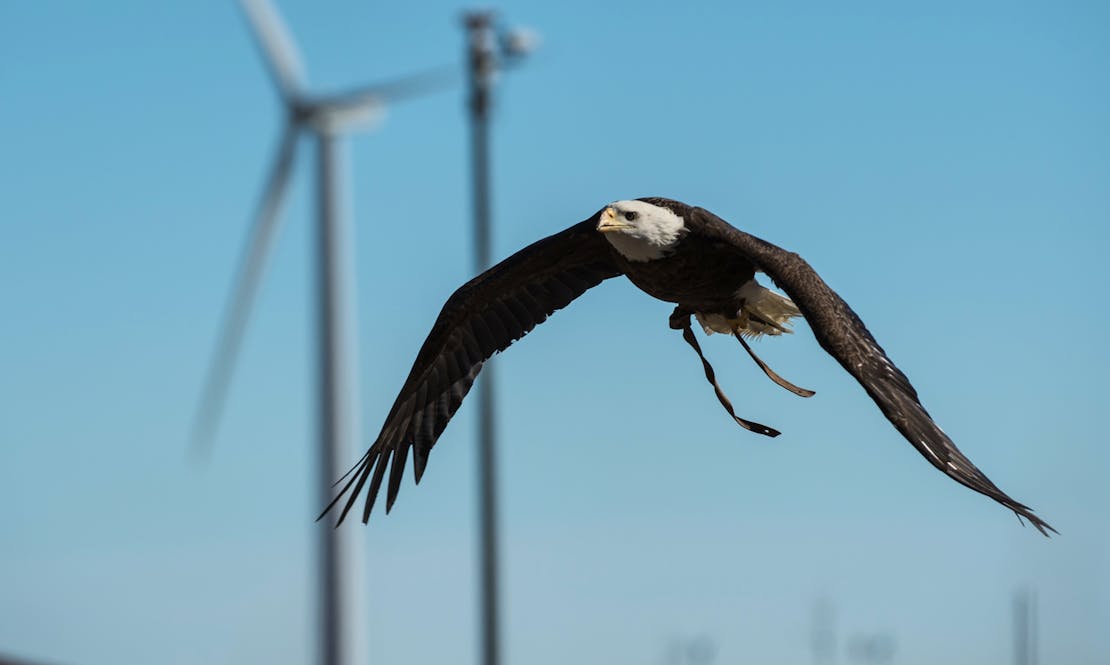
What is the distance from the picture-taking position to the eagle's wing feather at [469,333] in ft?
49.2

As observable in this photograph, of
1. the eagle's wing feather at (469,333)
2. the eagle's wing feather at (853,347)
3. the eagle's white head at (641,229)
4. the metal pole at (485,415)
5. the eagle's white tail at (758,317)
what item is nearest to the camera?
the eagle's wing feather at (853,347)

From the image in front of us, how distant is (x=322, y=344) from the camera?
103ft

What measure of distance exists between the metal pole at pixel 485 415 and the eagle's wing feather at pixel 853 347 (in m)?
13.5

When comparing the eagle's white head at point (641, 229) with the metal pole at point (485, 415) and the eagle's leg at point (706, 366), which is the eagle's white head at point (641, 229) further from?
the metal pole at point (485, 415)

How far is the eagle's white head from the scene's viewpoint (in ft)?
44.1

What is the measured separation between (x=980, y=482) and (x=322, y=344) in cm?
2009

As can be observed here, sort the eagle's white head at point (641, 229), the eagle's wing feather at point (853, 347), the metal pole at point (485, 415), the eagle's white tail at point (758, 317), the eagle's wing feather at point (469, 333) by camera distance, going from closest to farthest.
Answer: the eagle's wing feather at point (853, 347) → the eagle's white head at point (641, 229) → the eagle's white tail at point (758, 317) → the eagle's wing feather at point (469, 333) → the metal pole at point (485, 415)

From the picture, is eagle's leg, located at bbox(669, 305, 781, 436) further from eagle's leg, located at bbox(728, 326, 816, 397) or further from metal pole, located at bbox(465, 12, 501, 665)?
metal pole, located at bbox(465, 12, 501, 665)

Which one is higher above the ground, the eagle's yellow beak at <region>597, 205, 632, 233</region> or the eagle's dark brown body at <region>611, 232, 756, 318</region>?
the eagle's yellow beak at <region>597, 205, 632, 233</region>

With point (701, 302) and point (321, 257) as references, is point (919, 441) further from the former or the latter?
point (321, 257)

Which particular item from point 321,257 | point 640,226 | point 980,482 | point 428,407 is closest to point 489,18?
point 321,257

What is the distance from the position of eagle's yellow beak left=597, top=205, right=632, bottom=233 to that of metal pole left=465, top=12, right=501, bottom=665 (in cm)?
1300

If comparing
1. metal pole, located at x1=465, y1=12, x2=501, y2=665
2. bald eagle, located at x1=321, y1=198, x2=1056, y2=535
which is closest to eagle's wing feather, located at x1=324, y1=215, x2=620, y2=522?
bald eagle, located at x1=321, y1=198, x2=1056, y2=535

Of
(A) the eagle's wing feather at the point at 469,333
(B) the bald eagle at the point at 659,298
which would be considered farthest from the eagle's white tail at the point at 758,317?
(A) the eagle's wing feather at the point at 469,333
